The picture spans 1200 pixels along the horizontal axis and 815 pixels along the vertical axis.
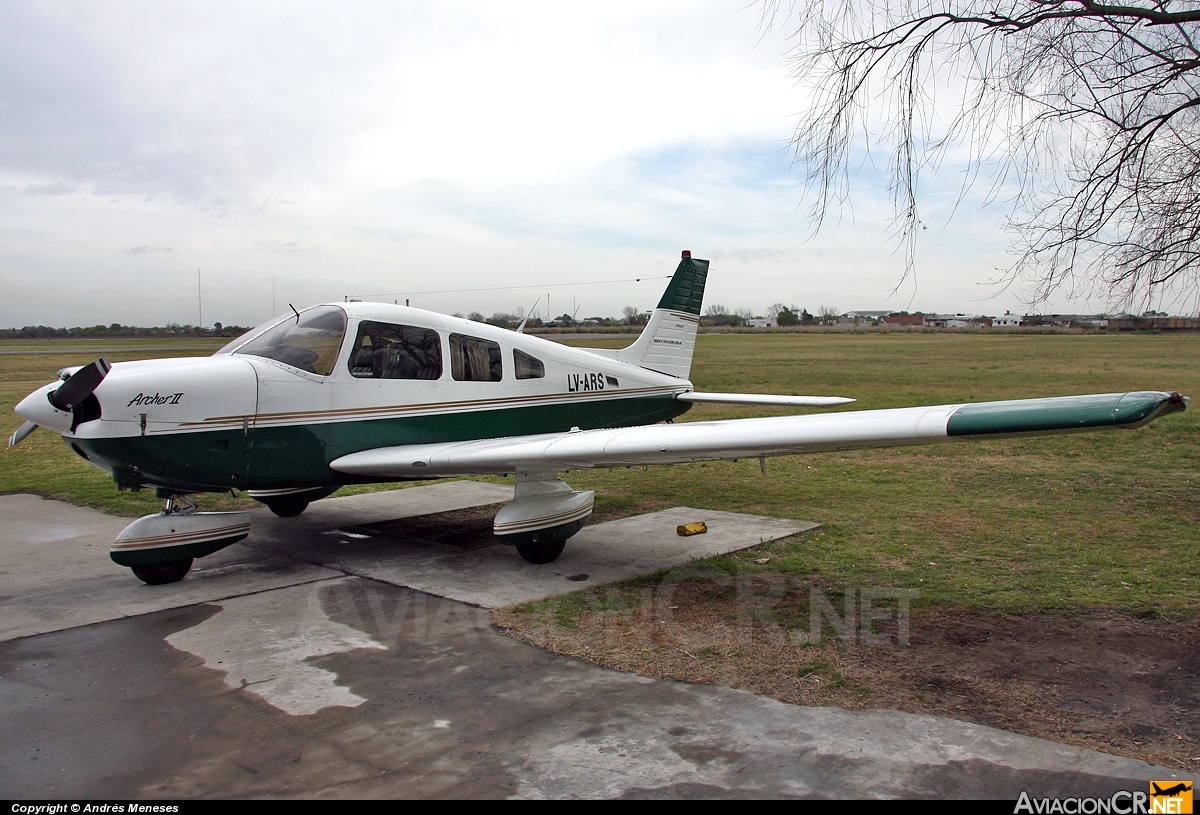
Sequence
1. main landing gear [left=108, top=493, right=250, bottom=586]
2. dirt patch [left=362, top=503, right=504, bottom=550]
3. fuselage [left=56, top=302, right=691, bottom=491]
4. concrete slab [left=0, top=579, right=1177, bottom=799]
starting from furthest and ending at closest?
dirt patch [left=362, top=503, right=504, bottom=550] < main landing gear [left=108, top=493, right=250, bottom=586] < fuselage [left=56, top=302, right=691, bottom=491] < concrete slab [left=0, top=579, right=1177, bottom=799]

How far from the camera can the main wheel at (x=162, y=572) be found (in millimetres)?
6551

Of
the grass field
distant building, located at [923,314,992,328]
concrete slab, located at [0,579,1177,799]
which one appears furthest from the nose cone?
distant building, located at [923,314,992,328]

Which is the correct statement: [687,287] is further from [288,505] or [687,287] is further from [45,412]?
[45,412]

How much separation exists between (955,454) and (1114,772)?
32.7 feet

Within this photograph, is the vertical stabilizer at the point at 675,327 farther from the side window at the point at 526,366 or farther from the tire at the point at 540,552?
the tire at the point at 540,552

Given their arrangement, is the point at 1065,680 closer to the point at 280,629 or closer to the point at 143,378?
the point at 280,629

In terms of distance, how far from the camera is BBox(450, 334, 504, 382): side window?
8008 mm

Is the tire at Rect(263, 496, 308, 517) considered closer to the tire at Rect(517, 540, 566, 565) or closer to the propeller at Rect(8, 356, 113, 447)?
the propeller at Rect(8, 356, 113, 447)

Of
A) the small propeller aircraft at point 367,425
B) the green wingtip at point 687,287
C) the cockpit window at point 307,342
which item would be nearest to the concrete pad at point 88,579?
the small propeller aircraft at point 367,425

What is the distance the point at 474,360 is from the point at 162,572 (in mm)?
3394

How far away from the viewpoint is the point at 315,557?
Result: 753 centimetres

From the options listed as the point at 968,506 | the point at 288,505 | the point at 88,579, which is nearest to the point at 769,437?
the point at 968,506

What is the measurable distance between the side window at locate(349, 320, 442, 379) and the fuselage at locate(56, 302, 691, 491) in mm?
10

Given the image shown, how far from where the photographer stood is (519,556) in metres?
7.49
